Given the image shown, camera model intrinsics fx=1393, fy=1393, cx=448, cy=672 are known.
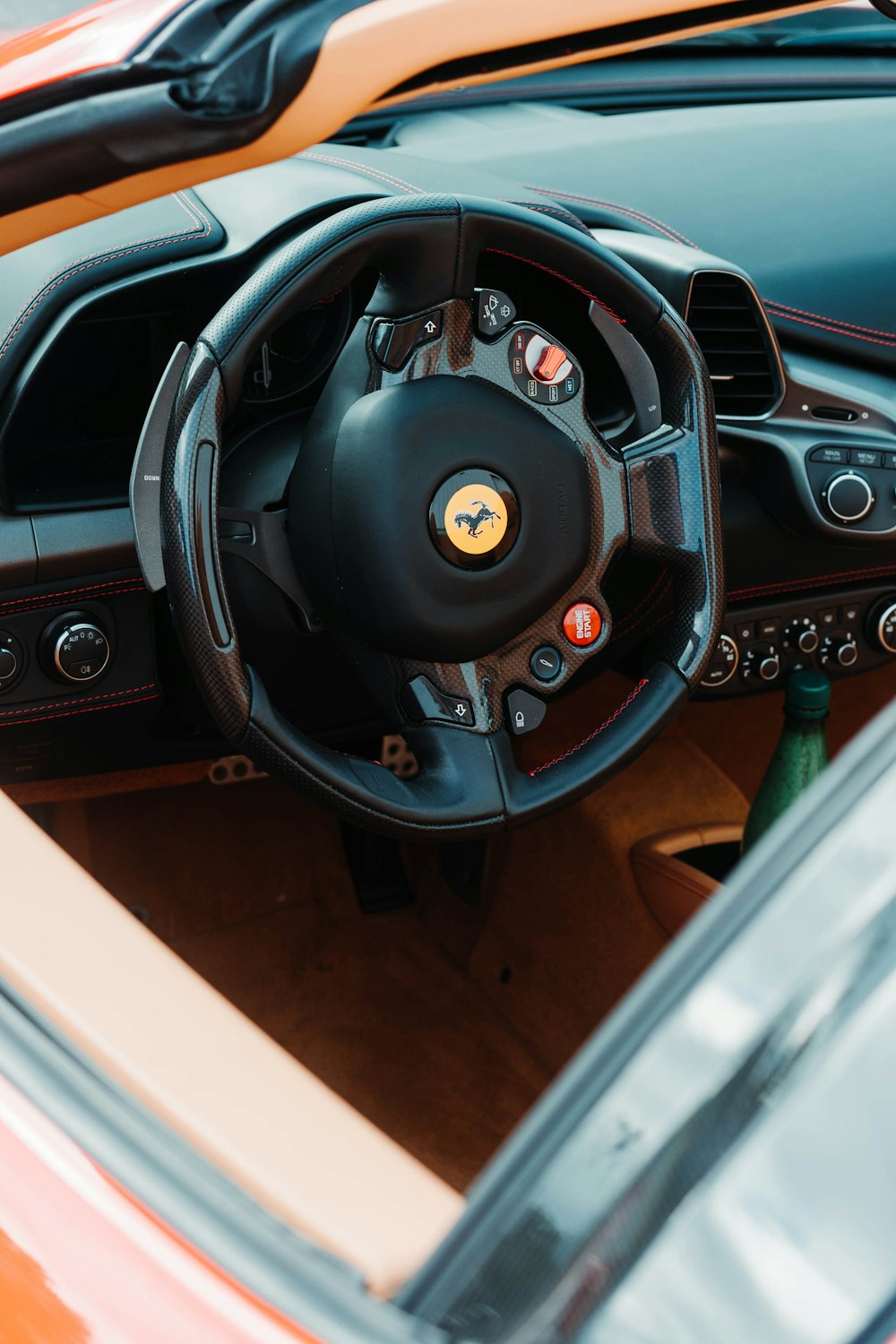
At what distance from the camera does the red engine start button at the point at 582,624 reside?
1513 millimetres

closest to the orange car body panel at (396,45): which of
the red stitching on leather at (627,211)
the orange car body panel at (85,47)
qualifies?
the orange car body panel at (85,47)

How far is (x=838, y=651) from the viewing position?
2080 mm

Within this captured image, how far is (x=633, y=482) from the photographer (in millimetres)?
1508

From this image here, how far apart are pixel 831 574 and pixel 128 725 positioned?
3.35 feet

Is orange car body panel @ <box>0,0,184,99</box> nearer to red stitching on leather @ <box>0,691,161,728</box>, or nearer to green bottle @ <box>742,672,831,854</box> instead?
red stitching on leather @ <box>0,691,161,728</box>

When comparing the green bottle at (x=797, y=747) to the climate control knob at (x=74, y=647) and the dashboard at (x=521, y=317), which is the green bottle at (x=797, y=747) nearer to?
the dashboard at (x=521, y=317)

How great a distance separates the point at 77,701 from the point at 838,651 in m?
1.12

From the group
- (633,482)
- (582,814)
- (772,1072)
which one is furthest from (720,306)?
(772,1072)

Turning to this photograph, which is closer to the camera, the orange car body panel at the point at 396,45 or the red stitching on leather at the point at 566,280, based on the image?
the orange car body panel at the point at 396,45

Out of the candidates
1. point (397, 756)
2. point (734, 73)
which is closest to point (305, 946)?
point (397, 756)

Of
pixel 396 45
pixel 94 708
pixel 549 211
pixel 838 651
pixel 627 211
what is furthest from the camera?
pixel 838 651

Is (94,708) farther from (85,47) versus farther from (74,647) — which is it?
(85,47)

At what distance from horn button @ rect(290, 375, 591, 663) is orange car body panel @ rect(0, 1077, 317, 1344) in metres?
0.77

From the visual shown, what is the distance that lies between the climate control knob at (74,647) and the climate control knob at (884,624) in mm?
1152
